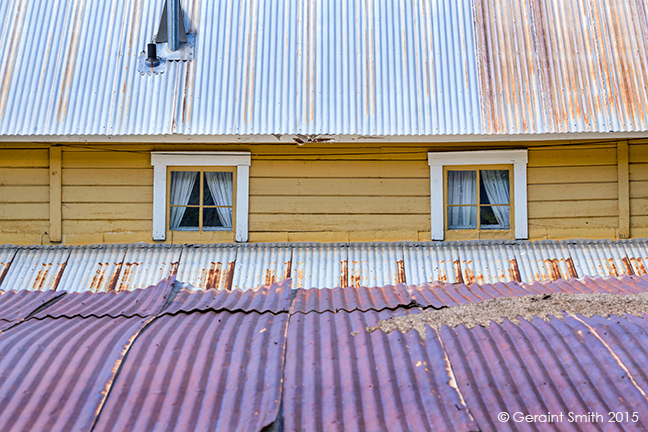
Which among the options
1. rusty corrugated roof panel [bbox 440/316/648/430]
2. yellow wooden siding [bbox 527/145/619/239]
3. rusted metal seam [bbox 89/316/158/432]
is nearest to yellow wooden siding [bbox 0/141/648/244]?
yellow wooden siding [bbox 527/145/619/239]

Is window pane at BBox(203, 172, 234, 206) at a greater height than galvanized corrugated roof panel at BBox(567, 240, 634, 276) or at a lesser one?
greater

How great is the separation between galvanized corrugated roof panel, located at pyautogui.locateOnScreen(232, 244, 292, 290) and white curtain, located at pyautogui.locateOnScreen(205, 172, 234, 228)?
0.57 meters

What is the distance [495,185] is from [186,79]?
475 centimetres

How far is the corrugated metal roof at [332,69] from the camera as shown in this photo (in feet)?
19.7

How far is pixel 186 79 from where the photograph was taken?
20.9 ft

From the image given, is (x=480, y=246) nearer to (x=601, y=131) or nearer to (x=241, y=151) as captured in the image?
(x=601, y=131)

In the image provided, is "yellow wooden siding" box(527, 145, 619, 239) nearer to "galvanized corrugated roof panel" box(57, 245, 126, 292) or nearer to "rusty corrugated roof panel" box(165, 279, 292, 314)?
"rusty corrugated roof panel" box(165, 279, 292, 314)

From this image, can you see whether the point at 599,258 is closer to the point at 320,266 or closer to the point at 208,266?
the point at 320,266

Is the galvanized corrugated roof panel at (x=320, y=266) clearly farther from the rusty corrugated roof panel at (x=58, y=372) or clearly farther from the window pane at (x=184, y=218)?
the rusty corrugated roof panel at (x=58, y=372)

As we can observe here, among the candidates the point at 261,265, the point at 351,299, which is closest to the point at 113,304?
the point at 261,265

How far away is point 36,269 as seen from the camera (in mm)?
6098

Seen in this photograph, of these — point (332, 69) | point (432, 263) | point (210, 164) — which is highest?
point (332, 69)

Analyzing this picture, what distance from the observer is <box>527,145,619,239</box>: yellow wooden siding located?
642cm

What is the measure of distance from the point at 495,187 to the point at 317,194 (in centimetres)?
262
